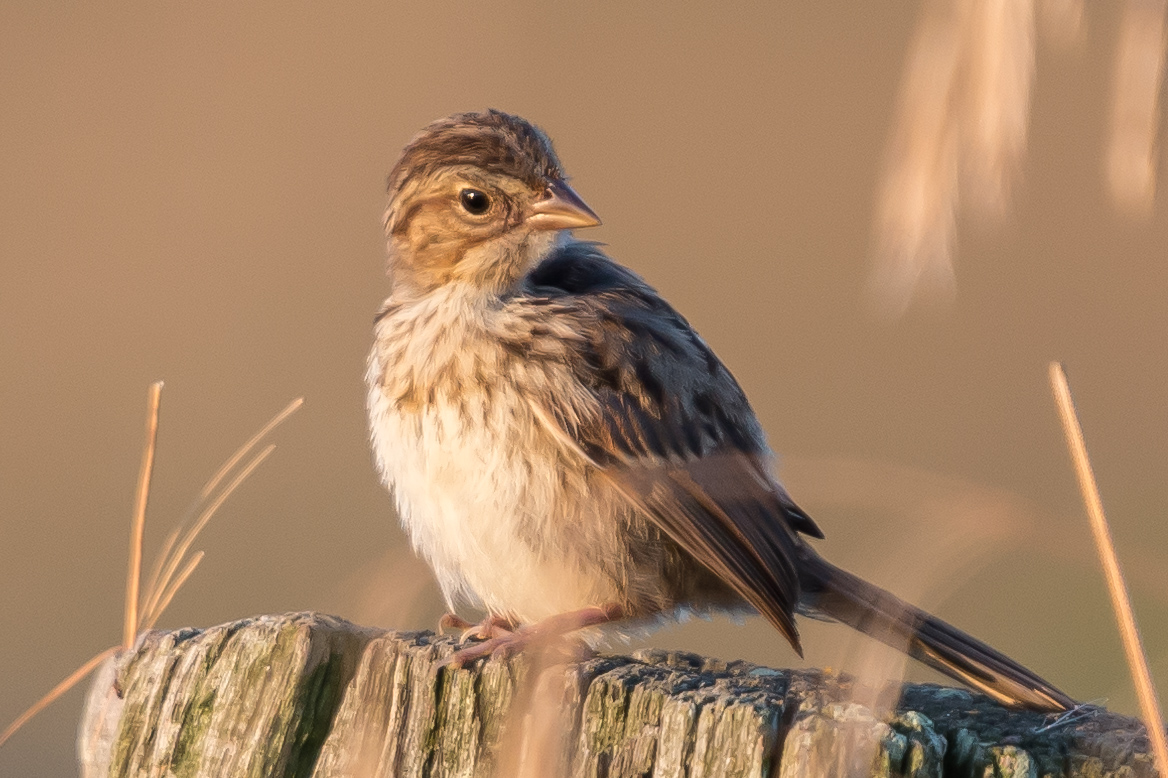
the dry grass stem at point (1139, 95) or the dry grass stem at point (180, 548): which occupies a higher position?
the dry grass stem at point (1139, 95)

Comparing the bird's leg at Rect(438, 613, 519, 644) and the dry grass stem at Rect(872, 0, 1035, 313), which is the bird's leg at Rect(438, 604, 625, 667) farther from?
the dry grass stem at Rect(872, 0, 1035, 313)

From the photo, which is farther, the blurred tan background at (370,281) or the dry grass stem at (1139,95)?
the blurred tan background at (370,281)

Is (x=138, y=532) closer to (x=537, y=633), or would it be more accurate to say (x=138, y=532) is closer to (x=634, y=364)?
(x=537, y=633)

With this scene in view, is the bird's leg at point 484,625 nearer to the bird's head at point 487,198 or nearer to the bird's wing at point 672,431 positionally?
the bird's wing at point 672,431

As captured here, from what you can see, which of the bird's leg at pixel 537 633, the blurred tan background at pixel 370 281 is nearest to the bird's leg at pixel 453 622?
the bird's leg at pixel 537 633

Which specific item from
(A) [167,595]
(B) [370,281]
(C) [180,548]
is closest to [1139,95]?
(C) [180,548]

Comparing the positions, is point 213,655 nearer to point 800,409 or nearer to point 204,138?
point 800,409

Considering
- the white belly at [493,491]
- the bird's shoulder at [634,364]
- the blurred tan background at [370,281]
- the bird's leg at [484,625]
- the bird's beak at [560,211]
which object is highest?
the blurred tan background at [370,281]
